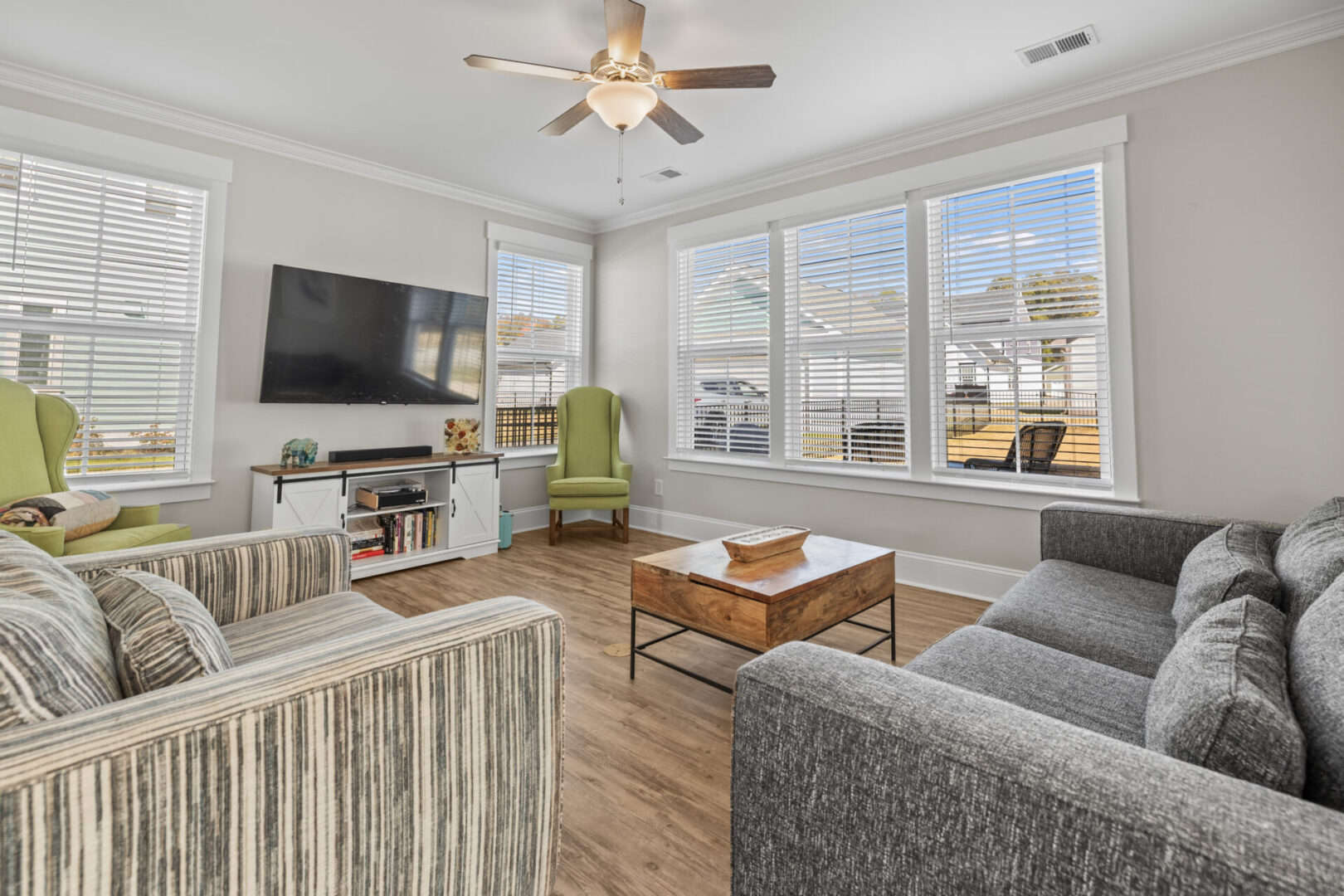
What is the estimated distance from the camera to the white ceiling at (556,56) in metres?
2.46

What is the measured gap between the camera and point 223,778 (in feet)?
2.55

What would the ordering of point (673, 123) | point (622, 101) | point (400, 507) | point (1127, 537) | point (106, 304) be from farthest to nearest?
point (400, 507), point (106, 304), point (673, 123), point (622, 101), point (1127, 537)

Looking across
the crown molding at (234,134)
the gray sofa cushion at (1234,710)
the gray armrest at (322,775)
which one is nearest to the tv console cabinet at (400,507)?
the crown molding at (234,134)

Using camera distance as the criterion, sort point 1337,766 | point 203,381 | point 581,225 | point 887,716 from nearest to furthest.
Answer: point 1337,766
point 887,716
point 203,381
point 581,225

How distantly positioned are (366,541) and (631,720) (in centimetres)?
250

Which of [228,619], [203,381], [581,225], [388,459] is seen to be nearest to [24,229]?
[203,381]

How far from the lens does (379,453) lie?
404 cm

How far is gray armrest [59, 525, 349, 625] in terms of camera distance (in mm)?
1604

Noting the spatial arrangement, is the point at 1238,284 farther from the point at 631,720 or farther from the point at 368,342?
the point at 368,342

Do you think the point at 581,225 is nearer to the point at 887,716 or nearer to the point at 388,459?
the point at 388,459

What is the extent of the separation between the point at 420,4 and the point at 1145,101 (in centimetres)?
336

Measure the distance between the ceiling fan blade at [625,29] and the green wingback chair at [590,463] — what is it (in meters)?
2.90

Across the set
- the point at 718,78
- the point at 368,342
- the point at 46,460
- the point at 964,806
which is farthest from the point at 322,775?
the point at 368,342

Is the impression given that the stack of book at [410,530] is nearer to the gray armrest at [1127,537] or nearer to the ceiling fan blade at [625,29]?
the ceiling fan blade at [625,29]
